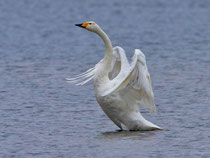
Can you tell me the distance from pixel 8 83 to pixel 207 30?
14.4 m

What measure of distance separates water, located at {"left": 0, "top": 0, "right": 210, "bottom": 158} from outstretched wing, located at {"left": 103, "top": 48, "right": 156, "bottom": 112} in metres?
0.56

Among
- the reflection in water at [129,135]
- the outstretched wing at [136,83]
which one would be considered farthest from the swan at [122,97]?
the reflection in water at [129,135]

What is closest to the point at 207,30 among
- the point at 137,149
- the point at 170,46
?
the point at 170,46

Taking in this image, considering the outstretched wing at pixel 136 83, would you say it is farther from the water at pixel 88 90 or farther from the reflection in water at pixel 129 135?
the water at pixel 88 90

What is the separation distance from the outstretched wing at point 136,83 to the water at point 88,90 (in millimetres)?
564

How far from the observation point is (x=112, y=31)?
27234 mm

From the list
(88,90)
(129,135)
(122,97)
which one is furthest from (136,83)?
(88,90)

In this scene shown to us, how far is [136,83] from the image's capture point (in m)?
10.1

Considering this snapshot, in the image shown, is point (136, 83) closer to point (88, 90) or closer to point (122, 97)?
point (122, 97)

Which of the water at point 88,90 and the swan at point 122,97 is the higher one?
the swan at point 122,97

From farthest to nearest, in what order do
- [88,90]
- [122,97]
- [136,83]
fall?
[88,90] < [122,97] < [136,83]

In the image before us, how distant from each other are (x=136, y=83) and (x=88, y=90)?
→ 154 inches

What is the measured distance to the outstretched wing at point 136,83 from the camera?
9750 millimetres

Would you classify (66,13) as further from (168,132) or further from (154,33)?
(168,132)
